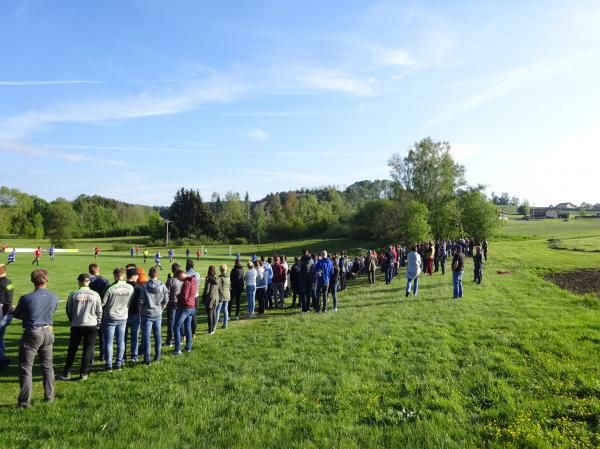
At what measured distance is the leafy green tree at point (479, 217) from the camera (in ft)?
143

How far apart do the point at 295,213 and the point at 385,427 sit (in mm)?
101973

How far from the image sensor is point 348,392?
6684 millimetres

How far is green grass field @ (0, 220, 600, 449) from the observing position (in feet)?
17.5

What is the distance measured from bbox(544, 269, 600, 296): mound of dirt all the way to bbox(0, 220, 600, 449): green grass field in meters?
7.83

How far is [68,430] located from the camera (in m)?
5.63

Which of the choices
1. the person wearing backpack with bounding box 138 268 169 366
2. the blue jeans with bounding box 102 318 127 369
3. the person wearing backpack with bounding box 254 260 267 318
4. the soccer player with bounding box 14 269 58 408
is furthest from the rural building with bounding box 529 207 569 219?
the soccer player with bounding box 14 269 58 408

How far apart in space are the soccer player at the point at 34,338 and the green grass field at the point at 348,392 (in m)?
0.36

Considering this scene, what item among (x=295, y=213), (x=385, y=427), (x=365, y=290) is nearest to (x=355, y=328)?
(x=385, y=427)

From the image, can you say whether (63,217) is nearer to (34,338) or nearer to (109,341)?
(109,341)

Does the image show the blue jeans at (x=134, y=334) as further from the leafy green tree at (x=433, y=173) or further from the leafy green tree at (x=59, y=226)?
the leafy green tree at (x=59, y=226)

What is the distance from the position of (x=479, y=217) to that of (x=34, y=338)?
44.8 metres

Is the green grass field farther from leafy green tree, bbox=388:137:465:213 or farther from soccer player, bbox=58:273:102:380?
leafy green tree, bbox=388:137:465:213

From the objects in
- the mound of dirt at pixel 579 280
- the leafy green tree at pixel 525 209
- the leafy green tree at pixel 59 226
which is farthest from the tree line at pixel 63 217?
the leafy green tree at pixel 525 209

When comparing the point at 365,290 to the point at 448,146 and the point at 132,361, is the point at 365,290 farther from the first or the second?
the point at 448,146
